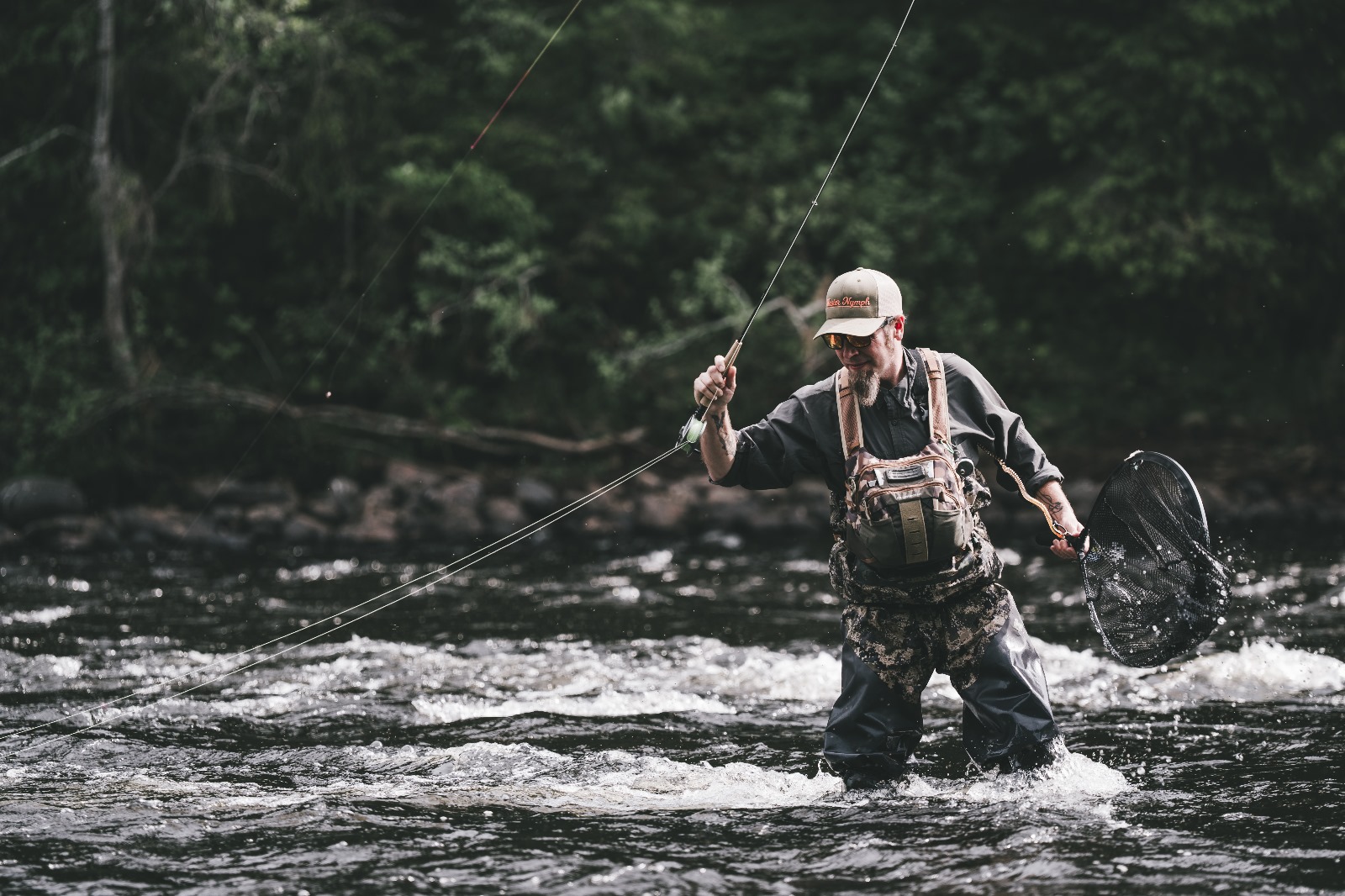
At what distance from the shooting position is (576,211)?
19.1 m

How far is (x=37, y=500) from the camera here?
14.6 m

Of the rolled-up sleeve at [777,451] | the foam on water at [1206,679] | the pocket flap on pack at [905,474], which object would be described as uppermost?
→ the rolled-up sleeve at [777,451]

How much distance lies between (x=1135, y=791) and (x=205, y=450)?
1426cm

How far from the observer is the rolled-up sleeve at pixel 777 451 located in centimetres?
452

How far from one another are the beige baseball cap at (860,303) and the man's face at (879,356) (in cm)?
6

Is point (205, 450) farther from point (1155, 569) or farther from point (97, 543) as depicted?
point (1155, 569)

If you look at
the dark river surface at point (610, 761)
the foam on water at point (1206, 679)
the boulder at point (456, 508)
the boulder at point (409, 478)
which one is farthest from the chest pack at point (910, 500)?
the boulder at point (409, 478)

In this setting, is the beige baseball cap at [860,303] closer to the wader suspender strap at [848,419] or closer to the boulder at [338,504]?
the wader suspender strap at [848,419]

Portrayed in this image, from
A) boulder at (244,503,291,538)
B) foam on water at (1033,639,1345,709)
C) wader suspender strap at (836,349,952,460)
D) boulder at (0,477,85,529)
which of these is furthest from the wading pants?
boulder at (0,477,85,529)

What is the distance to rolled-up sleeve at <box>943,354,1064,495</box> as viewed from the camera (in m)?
4.50

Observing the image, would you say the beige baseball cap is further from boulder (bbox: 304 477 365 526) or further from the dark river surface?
boulder (bbox: 304 477 365 526)

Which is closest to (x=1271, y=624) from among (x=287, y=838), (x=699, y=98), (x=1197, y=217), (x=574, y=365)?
(x=287, y=838)

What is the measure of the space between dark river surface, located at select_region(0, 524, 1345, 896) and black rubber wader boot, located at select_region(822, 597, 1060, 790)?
13 centimetres

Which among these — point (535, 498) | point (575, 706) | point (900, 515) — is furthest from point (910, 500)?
point (535, 498)
